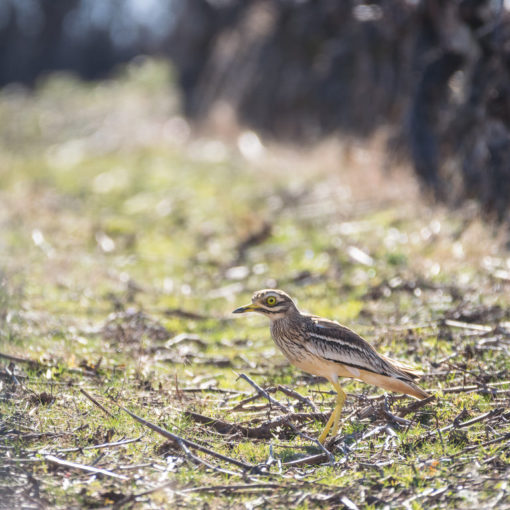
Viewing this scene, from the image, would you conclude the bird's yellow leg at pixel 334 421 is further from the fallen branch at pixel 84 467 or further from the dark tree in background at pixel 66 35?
the dark tree in background at pixel 66 35

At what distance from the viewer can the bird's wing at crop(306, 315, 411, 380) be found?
5.41 m

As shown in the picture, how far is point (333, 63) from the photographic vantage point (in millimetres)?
18594

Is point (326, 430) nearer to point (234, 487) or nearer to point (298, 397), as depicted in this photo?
point (298, 397)

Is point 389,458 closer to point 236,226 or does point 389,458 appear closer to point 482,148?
point 482,148

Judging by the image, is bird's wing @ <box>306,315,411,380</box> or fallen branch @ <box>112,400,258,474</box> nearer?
fallen branch @ <box>112,400,258,474</box>

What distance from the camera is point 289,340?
560 centimetres

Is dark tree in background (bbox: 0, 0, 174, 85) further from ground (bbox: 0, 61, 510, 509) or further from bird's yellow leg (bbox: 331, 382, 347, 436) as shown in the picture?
bird's yellow leg (bbox: 331, 382, 347, 436)

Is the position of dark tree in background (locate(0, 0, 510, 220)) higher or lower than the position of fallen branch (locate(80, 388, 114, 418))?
higher

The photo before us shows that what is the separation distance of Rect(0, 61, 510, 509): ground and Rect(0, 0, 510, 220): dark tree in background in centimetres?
91

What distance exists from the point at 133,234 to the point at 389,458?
8.52 m

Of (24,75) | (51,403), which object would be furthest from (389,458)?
(24,75)

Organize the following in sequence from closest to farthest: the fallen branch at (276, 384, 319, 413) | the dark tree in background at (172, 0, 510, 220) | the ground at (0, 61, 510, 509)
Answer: the ground at (0, 61, 510, 509) < the fallen branch at (276, 384, 319, 413) < the dark tree in background at (172, 0, 510, 220)

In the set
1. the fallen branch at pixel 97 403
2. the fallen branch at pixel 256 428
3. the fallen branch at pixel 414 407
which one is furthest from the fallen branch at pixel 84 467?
the fallen branch at pixel 414 407

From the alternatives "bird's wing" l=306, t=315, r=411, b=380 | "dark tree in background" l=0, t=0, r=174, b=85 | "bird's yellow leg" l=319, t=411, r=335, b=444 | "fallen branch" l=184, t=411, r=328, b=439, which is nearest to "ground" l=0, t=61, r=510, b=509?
"fallen branch" l=184, t=411, r=328, b=439
